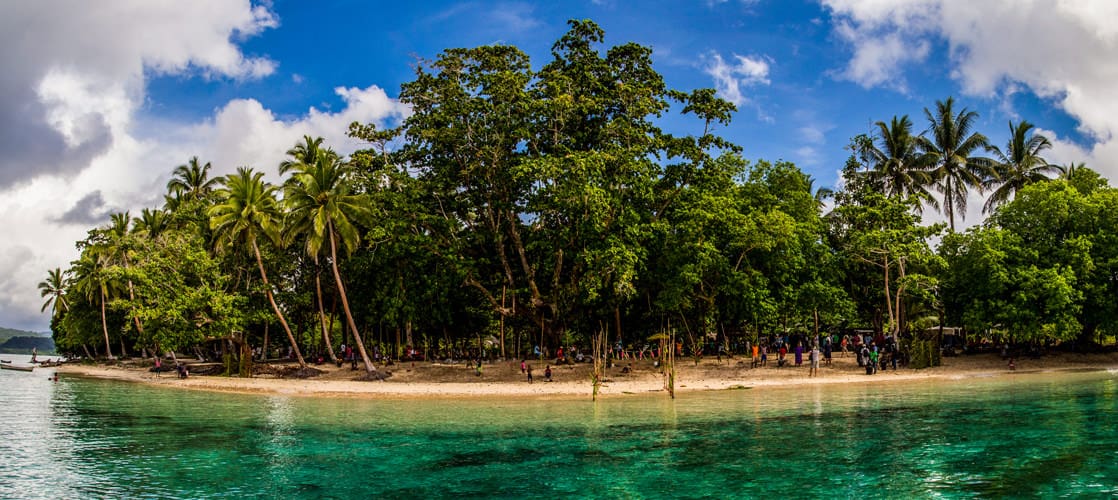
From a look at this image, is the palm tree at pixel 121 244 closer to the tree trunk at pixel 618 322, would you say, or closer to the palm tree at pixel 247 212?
the palm tree at pixel 247 212

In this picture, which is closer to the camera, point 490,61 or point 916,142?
point 490,61

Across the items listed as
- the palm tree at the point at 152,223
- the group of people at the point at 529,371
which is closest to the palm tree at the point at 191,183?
→ the palm tree at the point at 152,223

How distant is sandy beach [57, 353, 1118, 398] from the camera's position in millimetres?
31281

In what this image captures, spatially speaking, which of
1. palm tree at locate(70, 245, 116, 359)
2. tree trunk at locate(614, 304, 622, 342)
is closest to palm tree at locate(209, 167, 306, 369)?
tree trunk at locate(614, 304, 622, 342)

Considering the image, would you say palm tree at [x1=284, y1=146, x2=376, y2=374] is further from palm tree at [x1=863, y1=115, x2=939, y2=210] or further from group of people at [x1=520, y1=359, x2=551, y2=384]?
palm tree at [x1=863, y1=115, x2=939, y2=210]

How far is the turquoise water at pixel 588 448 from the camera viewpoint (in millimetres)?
12914

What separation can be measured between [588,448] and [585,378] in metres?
17.3

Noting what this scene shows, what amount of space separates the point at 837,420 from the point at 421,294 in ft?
76.2

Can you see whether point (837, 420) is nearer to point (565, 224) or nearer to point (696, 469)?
point (696, 469)

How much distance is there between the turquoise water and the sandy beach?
13.2ft

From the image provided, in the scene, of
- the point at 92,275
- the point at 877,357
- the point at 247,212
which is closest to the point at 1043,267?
the point at 877,357

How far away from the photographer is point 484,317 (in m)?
48.2

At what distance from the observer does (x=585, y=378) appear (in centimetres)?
3400

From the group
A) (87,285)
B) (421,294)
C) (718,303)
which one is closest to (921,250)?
(718,303)
